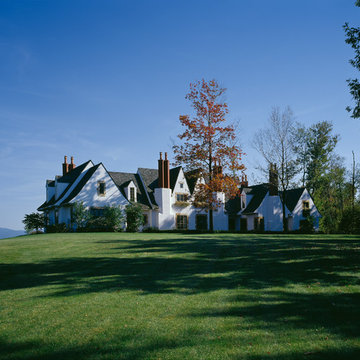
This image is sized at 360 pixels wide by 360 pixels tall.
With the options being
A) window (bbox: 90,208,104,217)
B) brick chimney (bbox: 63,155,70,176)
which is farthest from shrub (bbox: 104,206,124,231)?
brick chimney (bbox: 63,155,70,176)

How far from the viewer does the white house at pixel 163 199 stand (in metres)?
36.2

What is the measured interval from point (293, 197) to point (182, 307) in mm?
41753

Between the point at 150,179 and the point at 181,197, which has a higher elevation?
the point at 150,179

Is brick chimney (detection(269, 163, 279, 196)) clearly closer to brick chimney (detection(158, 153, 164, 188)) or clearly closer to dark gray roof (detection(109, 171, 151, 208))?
brick chimney (detection(158, 153, 164, 188))

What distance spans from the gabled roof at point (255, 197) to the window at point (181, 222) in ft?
28.2

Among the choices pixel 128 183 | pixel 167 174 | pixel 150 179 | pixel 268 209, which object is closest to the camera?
pixel 128 183

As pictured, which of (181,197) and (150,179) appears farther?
(150,179)

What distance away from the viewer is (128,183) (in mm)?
39438

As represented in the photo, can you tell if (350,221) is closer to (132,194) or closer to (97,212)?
(132,194)

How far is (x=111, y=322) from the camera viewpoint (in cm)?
677

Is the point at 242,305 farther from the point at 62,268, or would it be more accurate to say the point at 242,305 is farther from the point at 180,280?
the point at 62,268

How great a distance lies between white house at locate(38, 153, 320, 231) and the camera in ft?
119

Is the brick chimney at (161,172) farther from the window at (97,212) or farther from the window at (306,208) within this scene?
the window at (306,208)

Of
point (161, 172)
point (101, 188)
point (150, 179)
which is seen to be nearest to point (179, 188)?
point (161, 172)
